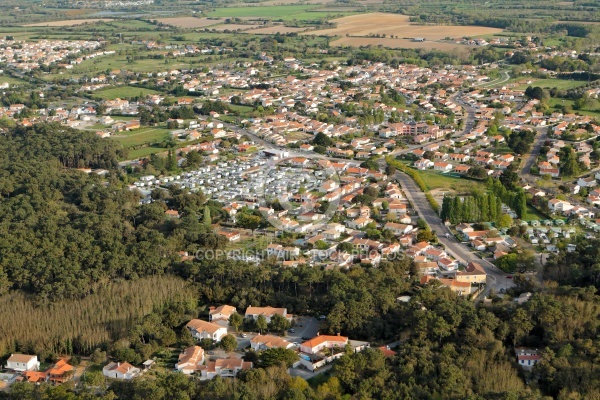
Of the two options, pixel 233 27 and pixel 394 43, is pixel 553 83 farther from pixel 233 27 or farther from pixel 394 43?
pixel 233 27

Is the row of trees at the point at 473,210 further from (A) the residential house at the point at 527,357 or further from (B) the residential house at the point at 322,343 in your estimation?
(B) the residential house at the point at 322,343

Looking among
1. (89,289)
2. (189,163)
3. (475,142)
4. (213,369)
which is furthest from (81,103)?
(213,369)

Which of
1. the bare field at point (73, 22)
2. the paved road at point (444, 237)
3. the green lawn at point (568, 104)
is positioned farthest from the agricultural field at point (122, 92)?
the bare field at point (73, 22)

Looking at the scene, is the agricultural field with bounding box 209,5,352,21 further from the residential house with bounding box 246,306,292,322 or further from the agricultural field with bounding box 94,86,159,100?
the residential house with bounding box 246,306,292,322

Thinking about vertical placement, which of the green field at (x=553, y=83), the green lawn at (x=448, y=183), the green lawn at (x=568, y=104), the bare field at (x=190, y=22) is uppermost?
the bare field at (x=190, y=22)

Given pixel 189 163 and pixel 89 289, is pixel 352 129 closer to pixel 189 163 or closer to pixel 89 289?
pixel 189 163

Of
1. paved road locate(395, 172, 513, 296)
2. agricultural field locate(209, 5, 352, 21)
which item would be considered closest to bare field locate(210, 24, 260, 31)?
agricultural field locate(209, 5, 352, 21)
